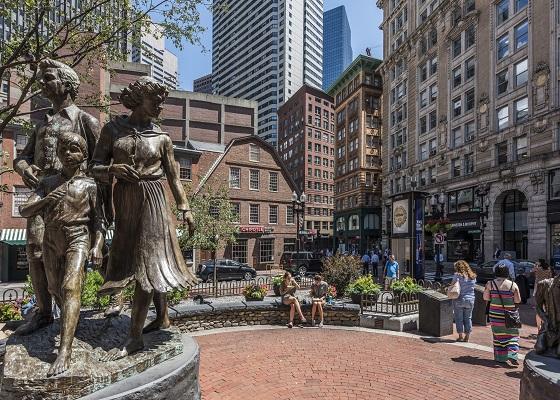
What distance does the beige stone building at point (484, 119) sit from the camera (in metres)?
29.0

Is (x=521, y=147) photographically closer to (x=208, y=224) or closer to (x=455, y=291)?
(x=208, y=224)

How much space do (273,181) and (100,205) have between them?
32168mm

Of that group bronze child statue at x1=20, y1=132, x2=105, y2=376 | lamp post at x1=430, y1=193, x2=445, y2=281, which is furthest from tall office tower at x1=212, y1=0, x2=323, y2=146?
bronze child statue at x1=20, y1=132, x2=105, y2=376

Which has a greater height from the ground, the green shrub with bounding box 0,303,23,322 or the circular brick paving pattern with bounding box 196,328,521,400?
the green shrub with bounding box 0,303,23,322

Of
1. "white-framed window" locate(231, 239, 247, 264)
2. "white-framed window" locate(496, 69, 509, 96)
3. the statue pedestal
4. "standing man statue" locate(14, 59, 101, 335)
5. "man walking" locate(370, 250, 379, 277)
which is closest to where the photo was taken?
the statue pedestal

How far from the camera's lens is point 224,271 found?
24.5 m

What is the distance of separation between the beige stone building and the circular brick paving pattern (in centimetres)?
1625

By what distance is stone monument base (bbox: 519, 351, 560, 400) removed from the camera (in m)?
3.36

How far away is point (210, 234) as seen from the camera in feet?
65.0

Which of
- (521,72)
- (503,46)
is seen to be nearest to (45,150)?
(521,72)

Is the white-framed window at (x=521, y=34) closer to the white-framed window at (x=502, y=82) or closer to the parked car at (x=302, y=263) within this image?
the white-framed window at (x=502, y=82)

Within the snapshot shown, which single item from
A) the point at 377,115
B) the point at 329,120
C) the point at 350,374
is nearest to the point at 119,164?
the point at 350,374

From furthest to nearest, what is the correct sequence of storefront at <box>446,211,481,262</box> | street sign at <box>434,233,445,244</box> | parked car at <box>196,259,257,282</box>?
storefront at <box>446,211,481,262</box> < parked car at <box>196,259,257,282</box> < street sign at <box>434,233,445,244</box>

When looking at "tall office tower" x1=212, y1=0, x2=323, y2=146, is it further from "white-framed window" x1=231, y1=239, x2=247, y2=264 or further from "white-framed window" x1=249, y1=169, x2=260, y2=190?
"white-framed window" x1=231, y1=239, x2=247, y2=264
